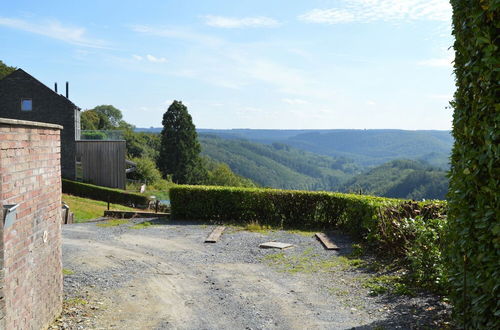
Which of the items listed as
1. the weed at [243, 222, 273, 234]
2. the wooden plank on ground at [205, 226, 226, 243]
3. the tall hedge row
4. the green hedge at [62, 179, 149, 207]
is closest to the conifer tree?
the green hedge at [62, 179, 149, 207]

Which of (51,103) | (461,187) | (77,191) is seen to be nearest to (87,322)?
(461,187)

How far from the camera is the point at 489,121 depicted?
399 centimetres

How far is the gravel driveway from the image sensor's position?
231 inches

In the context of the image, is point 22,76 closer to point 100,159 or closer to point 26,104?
point 26,104

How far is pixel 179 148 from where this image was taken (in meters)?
53.4

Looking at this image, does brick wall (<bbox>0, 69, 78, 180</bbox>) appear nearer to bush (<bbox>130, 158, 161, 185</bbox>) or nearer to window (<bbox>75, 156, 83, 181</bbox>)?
window (<bbox>75, 156, 83, 181</bbox>)

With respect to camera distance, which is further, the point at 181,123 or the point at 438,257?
the point at 181,123

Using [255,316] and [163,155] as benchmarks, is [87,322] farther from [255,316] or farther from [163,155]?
[163,155]

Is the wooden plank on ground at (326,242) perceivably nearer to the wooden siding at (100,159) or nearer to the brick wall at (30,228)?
the brick wall at (30,228)

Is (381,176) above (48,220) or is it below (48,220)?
below

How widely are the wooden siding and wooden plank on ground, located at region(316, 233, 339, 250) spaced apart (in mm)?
25323

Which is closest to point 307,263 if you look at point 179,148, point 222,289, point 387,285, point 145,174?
point 387,285

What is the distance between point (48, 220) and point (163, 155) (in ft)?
161

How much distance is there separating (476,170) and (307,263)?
18.3ft
